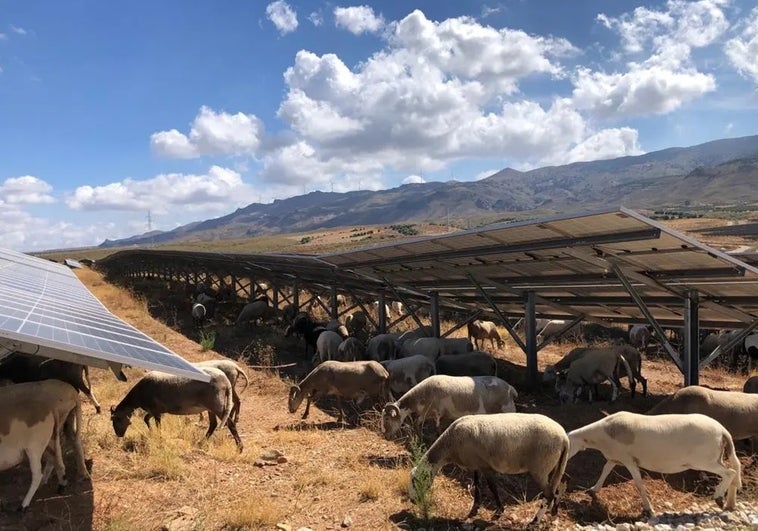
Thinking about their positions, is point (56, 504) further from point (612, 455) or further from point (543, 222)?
point (543, 222)

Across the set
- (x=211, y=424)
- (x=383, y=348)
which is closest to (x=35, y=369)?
(x=211, y=424)

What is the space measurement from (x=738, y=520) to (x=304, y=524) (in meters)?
5.58

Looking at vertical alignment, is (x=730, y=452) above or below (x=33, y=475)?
below

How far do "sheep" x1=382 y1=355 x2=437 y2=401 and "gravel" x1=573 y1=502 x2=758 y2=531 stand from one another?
6.51m

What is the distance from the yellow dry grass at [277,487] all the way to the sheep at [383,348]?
6260mm

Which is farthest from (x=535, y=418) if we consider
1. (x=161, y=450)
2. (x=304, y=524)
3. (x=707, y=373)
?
(x=707, y=373)

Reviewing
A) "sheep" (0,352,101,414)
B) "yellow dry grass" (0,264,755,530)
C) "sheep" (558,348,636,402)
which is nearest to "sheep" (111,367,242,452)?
"yellow dry grass" (0,264,755,530)

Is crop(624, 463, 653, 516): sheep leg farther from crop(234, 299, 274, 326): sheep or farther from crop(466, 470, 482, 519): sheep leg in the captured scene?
crop(234, 299, 274, 326): sheep

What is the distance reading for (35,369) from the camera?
378 inches

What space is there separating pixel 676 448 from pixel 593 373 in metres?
6.37

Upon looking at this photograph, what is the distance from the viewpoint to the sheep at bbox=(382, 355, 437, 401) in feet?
44.1

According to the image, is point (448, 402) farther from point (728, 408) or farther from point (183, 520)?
point (183, 520)

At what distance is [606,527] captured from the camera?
6828mm

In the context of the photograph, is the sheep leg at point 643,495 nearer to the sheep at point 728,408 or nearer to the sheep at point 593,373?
the sheep at point 728,408
